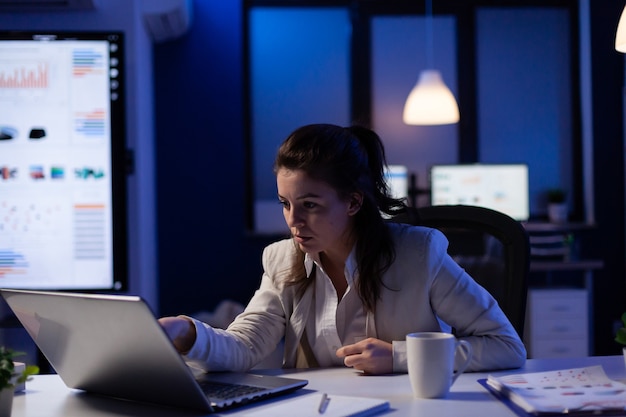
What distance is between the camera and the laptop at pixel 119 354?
1188 mm

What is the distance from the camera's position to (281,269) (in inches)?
73.0

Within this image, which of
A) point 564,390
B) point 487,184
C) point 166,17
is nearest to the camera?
point 564,390

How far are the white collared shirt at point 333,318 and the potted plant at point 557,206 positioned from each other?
13.3 ft

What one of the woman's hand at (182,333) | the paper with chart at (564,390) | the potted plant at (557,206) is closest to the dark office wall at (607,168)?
the potted plant at (557,206)

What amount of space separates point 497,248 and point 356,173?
18.7 inches

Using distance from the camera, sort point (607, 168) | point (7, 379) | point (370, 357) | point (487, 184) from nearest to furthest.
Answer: point (7, 379), point (370, 357), point (487, 184), point (607, 168)

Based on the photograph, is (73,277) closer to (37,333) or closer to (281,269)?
(281,269)

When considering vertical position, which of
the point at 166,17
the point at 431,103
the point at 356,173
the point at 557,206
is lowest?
the point at 557,206

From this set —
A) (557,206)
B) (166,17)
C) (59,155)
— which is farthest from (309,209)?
(557,206)

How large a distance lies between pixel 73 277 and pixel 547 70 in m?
3.98

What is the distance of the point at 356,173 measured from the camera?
179cm

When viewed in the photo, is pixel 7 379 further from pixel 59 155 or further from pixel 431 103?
pixel 431 103

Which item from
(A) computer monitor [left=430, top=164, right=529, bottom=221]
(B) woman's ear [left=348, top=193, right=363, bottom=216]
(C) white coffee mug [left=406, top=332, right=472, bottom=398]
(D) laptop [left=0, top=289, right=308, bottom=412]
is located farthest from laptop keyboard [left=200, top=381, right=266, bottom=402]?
(A) computer monitor [left=430, top=164, right=529, bottom=221]

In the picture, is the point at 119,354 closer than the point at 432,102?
Yes
